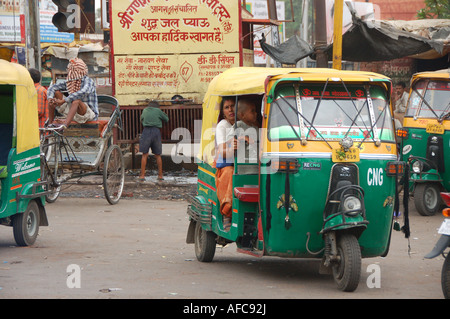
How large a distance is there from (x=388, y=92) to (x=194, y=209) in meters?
2.76

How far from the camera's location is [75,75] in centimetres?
1366

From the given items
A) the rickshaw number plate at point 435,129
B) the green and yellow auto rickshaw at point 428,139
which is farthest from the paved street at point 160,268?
the rickshaw number plate at point 435,129

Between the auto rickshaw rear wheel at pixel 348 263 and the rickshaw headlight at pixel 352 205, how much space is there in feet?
0.80

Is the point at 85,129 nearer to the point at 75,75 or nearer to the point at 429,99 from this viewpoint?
the point at 75,75

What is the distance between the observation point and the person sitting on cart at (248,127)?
26.6 ft

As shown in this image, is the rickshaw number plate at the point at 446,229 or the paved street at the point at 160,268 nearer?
the rickshaw number plate at the point at 446,229

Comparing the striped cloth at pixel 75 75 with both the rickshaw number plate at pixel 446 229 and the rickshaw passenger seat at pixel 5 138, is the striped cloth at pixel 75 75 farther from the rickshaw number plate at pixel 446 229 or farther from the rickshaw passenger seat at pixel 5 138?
the rickshaw number plate at pixel 446 229

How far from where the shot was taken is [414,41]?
18.8 meters

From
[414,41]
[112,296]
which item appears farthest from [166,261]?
[414,41]

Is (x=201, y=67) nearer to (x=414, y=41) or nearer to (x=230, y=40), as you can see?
(x=230, y=40)

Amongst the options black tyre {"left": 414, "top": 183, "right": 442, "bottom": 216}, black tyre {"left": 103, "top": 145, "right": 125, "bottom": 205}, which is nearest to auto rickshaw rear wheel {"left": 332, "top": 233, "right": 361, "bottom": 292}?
black tyre {"left": 414, "top": 183, "right": 442, "bottom": 216}

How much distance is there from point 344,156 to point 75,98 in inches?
281

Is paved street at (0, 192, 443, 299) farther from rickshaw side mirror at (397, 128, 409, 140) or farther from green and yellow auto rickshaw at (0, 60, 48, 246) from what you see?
rickshaw side mirror at (397, 128, 409, 140)

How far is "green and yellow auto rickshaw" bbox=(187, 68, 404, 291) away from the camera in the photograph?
23.7 ft
